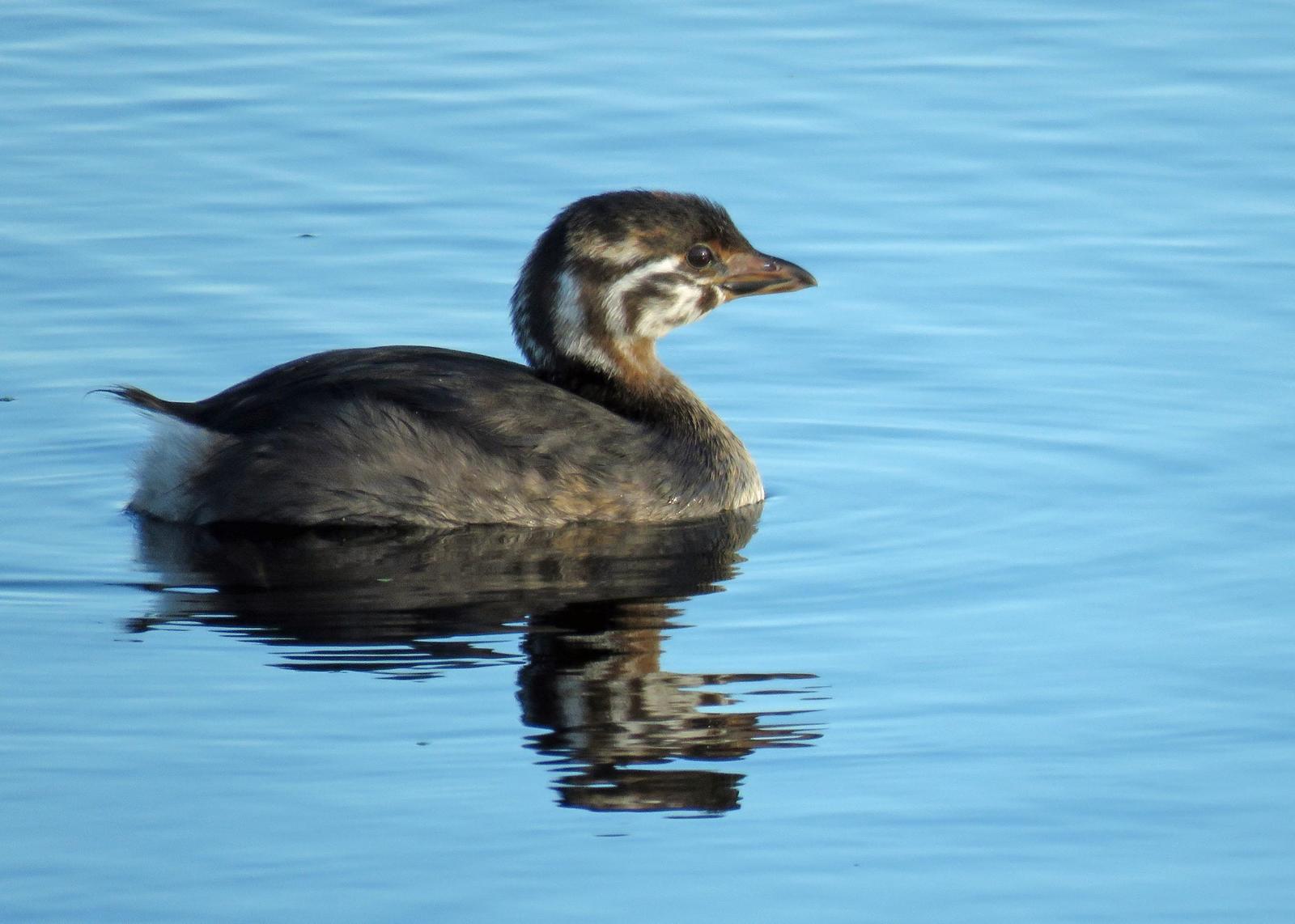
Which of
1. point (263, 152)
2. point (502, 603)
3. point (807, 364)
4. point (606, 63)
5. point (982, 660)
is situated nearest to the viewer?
point (982, 660)

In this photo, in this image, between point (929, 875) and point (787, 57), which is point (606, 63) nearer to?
point (787, 57)

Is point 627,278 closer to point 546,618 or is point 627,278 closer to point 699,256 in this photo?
point 699,256

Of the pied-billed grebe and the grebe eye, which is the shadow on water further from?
the grebe eye

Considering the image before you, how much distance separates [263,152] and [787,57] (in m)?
3.34

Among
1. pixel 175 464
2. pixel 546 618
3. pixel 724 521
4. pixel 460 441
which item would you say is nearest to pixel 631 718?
pixel 546 618

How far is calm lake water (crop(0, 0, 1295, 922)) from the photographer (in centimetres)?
651

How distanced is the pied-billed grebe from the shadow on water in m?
0.10

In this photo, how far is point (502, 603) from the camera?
27.8ft

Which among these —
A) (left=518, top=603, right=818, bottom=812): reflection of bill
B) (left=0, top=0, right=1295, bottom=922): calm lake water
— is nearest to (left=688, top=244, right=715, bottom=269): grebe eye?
(left=0, top=0, right=1295, bottom=922): calm lake water

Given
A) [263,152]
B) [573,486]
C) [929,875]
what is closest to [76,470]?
[573,486]

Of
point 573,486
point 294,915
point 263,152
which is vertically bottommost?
point 294,915

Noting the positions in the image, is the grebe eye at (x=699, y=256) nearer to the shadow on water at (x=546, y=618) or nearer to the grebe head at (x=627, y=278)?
the grebe head at (x=627, y=278)

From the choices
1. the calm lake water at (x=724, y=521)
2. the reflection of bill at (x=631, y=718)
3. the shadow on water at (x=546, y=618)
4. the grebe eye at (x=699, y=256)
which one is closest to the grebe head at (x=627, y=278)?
the grebe eye at (x=699, y=256)

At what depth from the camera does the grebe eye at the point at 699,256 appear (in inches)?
407
